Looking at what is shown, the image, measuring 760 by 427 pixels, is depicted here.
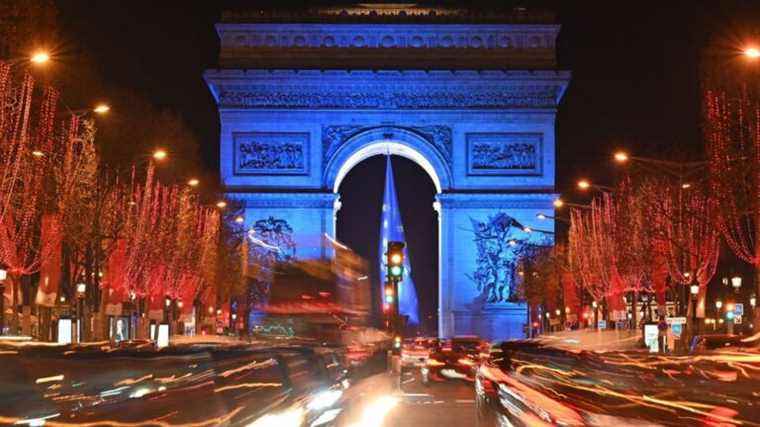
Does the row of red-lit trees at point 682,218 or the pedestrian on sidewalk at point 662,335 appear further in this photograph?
the pedestrian on sidewalk at point 662,335

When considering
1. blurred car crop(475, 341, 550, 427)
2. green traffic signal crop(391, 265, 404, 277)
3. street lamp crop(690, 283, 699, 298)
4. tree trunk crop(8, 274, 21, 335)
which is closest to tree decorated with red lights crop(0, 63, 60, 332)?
tree trunk crop(8, 274, 21, 335)

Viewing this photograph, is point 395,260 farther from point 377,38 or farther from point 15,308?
point 377,38

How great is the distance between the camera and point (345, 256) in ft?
101

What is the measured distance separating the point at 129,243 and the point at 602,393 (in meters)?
48.9

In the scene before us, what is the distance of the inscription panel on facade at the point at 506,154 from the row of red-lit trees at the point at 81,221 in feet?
65.3

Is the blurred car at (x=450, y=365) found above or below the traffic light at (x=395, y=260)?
below

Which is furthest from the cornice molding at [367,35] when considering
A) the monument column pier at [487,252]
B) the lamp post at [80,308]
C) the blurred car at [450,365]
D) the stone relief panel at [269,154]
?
the blurred car at [450,365]

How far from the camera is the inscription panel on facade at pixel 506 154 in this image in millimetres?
79812

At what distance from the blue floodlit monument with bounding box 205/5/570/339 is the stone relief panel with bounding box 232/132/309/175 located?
2.6 inches

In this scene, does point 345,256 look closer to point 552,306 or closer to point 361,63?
point 361,63

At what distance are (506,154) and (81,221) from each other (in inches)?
1535

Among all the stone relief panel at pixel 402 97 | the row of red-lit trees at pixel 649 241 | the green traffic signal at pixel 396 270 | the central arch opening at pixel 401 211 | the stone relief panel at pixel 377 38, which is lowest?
the green traffic signal at pixel 396 270

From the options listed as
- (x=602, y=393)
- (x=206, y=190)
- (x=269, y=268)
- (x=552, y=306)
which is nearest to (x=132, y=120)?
(x=206, y=190)

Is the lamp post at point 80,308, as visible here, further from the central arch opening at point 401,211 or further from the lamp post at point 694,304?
the central arch opening at point 401,211
